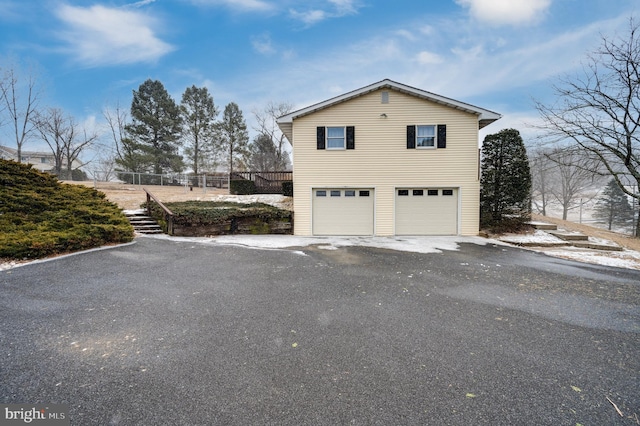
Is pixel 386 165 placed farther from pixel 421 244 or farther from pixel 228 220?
pixel 228 220

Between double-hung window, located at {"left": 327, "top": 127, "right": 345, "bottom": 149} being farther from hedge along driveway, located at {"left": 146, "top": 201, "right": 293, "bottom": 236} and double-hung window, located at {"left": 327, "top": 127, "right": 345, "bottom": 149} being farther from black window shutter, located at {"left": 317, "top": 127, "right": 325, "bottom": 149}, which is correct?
hedge along driveway, located at {"left": 146, "top": 201, "right": 293, "bottom": 236}

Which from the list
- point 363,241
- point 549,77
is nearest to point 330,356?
point 363,241

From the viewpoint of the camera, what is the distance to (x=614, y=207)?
115 feet

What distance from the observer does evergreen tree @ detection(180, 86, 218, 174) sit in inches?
1193

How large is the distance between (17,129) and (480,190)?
130ft

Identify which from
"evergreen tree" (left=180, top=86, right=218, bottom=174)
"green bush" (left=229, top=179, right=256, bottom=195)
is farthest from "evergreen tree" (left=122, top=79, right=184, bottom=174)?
"green bush" (left=229, top=179, right=256, bottom=195)

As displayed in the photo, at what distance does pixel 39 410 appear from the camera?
206 centimetres

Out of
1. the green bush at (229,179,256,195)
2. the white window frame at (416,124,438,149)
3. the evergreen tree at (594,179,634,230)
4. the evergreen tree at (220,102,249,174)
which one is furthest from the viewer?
the evergreen tree at (594,179,634,230)

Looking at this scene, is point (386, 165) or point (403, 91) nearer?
point (403, 91)

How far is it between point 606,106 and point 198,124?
32.9 meters

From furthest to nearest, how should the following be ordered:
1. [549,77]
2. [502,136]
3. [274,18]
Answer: [274,18] → [549,77] → [502,136]

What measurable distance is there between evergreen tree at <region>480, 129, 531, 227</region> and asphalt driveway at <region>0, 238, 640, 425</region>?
6.22 metres

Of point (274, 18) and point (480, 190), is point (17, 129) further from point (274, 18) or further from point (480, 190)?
point (480, 190)

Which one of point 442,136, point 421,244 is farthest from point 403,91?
point 421,244
